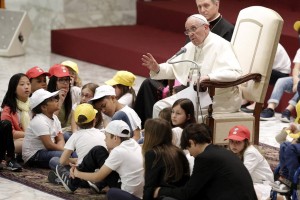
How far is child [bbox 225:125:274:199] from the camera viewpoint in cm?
798

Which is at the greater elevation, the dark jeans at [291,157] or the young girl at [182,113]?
the young girl at [182,113]

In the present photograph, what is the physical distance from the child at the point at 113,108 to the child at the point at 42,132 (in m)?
0.37

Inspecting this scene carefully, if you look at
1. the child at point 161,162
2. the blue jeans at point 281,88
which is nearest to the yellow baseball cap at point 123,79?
the blue jeans at point 281,88

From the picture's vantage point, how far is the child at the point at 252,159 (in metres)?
7.98

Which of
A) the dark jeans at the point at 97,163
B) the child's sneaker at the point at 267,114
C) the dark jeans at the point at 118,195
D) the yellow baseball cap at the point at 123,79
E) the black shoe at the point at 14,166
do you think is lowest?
the black shoe at the point at 14,166

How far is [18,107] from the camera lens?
9234 millimetres

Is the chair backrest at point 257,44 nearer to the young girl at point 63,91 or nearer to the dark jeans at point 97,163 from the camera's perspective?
the young girl at point 63,91

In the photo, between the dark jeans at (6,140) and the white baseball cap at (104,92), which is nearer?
the dark jeans at (6,140)

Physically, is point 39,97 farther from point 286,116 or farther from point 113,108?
point 286,116

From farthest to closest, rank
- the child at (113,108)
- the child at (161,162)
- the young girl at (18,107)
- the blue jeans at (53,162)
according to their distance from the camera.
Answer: the young girl at (18,107), the child at (113,108), the blue jeans at (53,162), the child at (161,162)

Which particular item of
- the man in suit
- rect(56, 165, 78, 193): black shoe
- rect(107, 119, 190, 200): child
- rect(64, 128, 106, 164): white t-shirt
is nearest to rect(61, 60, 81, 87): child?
rect(64, 128, 106, 164): white t-shirt

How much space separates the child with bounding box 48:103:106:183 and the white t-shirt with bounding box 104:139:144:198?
57cm

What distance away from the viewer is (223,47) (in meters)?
9.15

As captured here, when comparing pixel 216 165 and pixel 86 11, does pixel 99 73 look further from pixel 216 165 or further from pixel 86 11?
pixel 216 165
